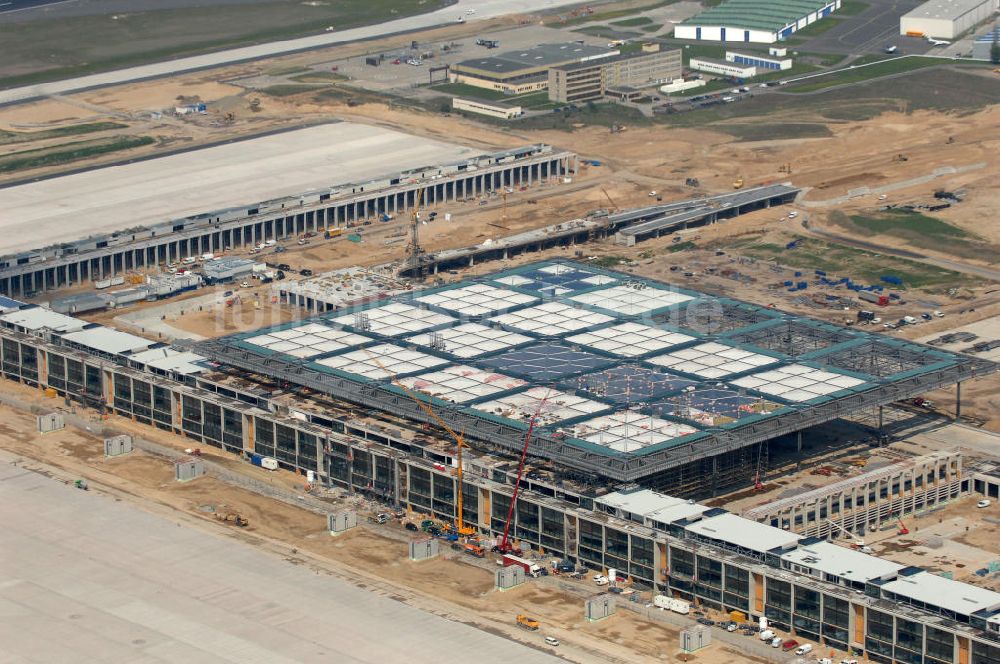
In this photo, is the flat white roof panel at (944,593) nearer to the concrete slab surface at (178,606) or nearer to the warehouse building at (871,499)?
the warehouse building at (871,499)

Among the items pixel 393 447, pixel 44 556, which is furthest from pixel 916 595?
pixel 44 556

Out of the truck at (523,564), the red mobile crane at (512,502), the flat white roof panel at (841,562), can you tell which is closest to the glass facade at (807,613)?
the flat white roof panel at (841,562)

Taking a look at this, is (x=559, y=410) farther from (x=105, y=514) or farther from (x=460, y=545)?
(x=105, y=514)

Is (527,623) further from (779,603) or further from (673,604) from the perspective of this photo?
(779,603)

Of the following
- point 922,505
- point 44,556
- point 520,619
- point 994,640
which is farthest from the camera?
point 922,505

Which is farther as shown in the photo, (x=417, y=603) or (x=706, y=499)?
(x=706, y=499)

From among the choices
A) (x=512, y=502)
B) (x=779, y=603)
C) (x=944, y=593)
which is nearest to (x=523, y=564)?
(x=512, y=502)

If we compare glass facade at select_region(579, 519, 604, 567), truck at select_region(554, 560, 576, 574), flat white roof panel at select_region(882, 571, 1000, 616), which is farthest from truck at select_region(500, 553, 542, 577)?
flat white roof panel at select_region(882, 571, 1000, 616)
